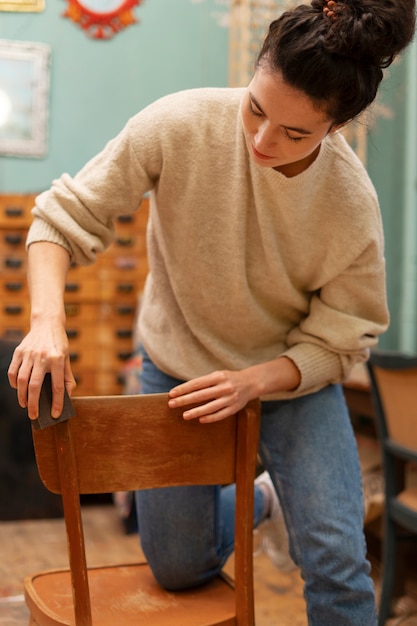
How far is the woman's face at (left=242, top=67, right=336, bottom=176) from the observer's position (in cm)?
95

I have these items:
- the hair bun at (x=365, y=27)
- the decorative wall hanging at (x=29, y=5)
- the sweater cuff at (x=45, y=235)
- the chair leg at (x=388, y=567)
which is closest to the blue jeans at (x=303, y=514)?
the sweater cuff at (x=45, y=235)

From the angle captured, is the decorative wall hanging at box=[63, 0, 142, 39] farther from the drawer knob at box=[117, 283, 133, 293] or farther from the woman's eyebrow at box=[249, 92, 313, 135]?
the woman's eyebrow at box=[249, 92, 313, 135]

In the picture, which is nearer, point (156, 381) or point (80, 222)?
point (80, 222)

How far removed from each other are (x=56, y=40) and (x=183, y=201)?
1.57 m

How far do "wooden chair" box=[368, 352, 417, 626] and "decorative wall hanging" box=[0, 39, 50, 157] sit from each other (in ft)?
5.71

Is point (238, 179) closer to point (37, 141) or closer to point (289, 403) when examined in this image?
point (289, 403)

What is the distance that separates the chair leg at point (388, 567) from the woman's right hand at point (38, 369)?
119cm

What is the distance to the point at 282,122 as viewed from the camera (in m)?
0.97

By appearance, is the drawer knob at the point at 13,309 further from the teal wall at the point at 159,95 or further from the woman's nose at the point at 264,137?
the woman's nose at the point at 264,137

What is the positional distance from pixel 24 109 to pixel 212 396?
234 centimetres

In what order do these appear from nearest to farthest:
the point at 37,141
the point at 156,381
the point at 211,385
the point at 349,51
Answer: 1. the point at 349,51
2. the point at 211,385
3. the point at 156,381
4. the point at 37,141

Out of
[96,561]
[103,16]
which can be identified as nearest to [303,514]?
[96,561]

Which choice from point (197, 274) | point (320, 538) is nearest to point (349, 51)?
point (197, 274)

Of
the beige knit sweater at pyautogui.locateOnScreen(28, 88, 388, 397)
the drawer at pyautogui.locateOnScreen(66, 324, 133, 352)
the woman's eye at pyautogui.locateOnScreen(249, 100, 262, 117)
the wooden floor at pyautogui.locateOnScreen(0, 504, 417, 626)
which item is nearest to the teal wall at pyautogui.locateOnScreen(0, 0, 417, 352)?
the drawer at pyautogui.locateOnScreen(66, 324, 133, 352)
